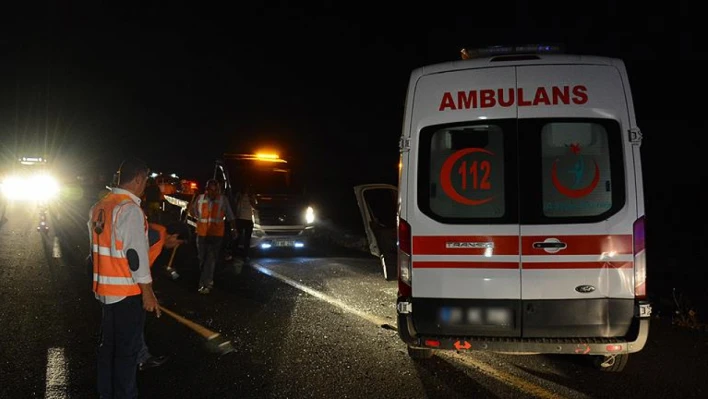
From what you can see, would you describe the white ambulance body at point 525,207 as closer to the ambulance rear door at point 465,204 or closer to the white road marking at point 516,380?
the ambulance rear door at point 465,204

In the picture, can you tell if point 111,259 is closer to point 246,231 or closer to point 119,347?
point 119,347

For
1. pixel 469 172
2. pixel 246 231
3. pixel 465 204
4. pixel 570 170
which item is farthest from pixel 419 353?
pixel 246 231

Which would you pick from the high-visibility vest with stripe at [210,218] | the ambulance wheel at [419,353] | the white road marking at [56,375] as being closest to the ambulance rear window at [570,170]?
the ambulance wheel at [419,353]

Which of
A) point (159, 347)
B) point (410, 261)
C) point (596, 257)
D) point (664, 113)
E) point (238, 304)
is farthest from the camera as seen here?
point (664, 113)

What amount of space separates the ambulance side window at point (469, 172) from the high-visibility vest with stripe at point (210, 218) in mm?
5102

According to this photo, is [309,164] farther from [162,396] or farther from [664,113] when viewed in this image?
[162,396]

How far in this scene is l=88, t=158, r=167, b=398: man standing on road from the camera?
12.9ft

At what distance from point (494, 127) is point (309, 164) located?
3833 centimetres

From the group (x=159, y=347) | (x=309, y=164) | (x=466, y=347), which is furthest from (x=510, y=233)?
(x=309, y=164)

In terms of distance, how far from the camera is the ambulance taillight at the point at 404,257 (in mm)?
4949

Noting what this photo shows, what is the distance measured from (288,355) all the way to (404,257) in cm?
171

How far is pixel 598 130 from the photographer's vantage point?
468cm

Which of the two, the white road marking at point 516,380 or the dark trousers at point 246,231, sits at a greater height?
the dark trousers at point 246,231

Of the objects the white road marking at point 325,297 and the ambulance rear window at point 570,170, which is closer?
the ambulance rear window at point 570,170
